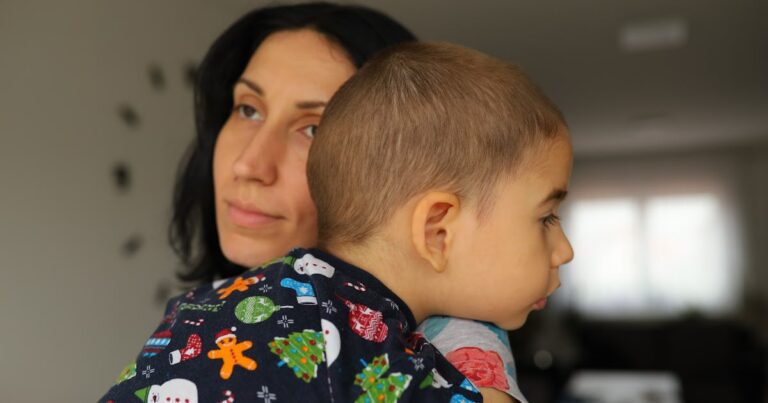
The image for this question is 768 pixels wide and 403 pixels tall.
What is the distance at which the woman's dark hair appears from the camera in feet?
3.95

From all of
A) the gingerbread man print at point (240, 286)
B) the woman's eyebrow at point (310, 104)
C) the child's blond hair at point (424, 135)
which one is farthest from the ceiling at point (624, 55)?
the gingerbread man print at point (240, 286)

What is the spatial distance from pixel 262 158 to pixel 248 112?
17 centimetres

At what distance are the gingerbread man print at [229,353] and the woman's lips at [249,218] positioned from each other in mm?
396

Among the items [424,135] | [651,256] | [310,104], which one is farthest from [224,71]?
[651,256]

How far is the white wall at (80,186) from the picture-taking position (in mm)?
2789

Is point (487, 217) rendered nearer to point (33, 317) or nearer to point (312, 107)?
point (312, 107)

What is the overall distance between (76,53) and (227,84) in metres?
2.07

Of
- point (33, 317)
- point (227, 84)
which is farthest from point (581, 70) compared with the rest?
point (227, 84)

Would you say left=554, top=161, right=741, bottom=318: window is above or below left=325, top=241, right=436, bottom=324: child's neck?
below

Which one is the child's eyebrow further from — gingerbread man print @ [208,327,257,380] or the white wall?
the white wall

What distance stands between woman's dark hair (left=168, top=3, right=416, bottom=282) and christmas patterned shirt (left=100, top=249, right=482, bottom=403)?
0.55 metres

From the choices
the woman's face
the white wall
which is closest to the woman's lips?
the woman's face

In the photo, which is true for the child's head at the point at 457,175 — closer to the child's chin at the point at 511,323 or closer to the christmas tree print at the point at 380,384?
the child's chin at the point at 511,323

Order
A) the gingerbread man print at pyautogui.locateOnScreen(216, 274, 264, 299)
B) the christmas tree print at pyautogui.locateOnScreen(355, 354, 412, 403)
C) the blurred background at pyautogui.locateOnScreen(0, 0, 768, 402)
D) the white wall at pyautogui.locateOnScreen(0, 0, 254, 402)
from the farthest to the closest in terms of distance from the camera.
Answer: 1. the blurred background at pyautogui.locateOnScreen(0, 0, 768, 402)
2. the white wall at pyautogui.locateOnScreen(0, 0, 254, 402)
3. the gingerbread man print at pyautogui.locateOnScreen(216, 274, 264, 299)
4. the christmas tree print at pyautogui.locateOnScreen(355, 354, 412, 403)
